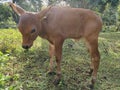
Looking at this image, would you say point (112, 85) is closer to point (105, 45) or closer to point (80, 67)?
point (80, 67)

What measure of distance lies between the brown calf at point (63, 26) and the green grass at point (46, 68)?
277 mm

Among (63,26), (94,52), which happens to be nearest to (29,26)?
(63,26)

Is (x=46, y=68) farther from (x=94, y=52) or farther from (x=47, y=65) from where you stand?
(x=94, y=52)

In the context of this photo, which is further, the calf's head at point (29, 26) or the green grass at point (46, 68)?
the green grass at point (46, 68)

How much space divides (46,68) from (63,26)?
1.12 m

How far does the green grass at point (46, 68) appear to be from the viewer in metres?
5.02

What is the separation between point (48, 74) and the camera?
5398 mm

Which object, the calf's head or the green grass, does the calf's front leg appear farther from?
the calf's head

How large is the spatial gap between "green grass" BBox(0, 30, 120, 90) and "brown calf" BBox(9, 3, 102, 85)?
0.91 ft

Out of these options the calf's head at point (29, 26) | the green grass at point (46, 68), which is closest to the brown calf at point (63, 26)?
the calf's head at point (29, 26)

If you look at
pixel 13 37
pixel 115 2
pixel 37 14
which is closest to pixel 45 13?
pixel 37 14

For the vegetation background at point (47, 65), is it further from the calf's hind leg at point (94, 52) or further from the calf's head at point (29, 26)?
the calf's head at point (29, 26)

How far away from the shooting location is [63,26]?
5012mm

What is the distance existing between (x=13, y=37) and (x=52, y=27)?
2549 mm
